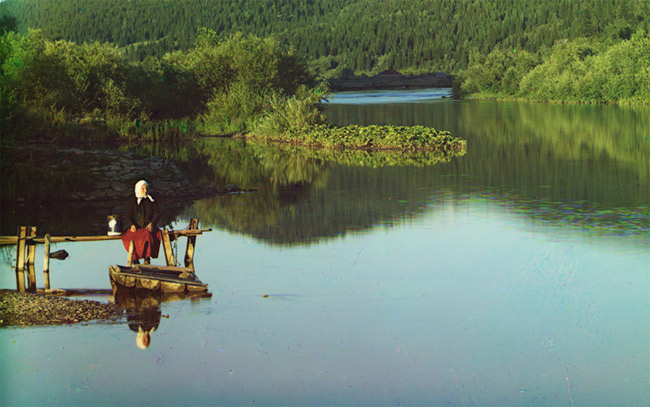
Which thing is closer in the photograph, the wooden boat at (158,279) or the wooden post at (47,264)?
the wooden boat at (158,279)

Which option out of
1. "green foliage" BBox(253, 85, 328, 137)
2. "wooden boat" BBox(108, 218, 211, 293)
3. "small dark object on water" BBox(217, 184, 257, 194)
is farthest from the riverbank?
"green foliage" BBox(253, 85, 328, 137)

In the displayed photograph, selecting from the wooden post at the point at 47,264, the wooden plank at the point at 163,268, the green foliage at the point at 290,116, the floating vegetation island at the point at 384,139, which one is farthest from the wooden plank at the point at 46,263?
the green foliage at the point at 290,116

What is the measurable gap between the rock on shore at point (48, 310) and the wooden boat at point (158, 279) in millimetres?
769

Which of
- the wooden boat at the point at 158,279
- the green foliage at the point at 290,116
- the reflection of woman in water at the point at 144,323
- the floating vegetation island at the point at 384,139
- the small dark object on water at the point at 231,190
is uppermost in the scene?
the green foliage at the point at 290,116

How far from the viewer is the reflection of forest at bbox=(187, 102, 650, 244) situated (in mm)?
22609

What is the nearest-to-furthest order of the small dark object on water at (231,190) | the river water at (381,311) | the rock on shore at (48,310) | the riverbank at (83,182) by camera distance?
the river water at (381,311) < the rock on shore at (48,310) < the riverbank at (83,182) < the small dark object on water at (231,190)

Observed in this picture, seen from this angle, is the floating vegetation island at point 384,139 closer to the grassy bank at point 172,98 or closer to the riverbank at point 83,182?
the grassy bank at point 172,98

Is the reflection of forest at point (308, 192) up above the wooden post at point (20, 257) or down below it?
above

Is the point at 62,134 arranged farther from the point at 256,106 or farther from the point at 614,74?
the point at 614,74

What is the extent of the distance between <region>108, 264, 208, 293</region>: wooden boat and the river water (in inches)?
15.4

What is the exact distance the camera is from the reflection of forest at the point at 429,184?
22609 mm

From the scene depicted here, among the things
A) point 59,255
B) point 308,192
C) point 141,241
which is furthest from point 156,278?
point 308,192

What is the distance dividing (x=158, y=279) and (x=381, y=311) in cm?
394

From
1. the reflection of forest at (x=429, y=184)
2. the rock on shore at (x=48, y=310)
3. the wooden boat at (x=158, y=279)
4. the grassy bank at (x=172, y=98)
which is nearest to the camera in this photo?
the rock on shore at (x=48, y=310)
